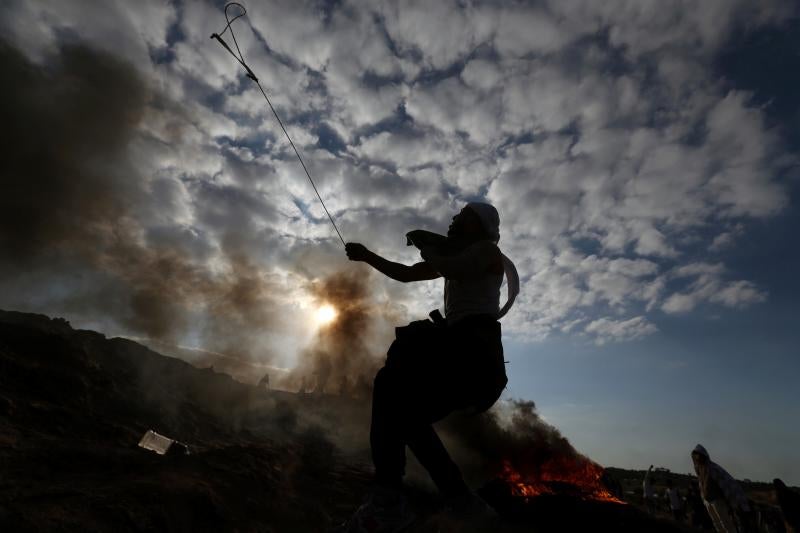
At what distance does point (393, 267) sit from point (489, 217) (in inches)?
32.4

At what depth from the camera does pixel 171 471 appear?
6160 mm

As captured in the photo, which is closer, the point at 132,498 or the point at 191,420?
the point at 132,498

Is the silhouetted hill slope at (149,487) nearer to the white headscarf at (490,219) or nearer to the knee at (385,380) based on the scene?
the knee at (385,380)

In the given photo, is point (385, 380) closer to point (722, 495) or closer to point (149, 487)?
point (149, 487)

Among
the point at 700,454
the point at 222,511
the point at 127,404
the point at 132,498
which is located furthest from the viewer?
the point at 127,404

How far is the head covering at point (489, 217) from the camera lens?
116 inches

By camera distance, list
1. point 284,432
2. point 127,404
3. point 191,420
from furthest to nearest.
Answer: point 284,432
point 191,420
point 127,404

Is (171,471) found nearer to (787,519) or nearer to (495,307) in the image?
(495,307)

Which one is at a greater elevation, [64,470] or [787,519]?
[787,519]

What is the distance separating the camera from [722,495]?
28.7 feet

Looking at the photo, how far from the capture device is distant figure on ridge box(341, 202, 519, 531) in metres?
2.30

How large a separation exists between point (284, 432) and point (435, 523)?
48204 millimetres

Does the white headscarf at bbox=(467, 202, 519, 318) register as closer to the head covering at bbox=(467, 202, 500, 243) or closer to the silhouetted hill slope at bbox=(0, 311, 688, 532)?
the head covering at bbox=(467, 202, 500, 243)

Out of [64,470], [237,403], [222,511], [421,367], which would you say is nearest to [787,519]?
[421,367]
